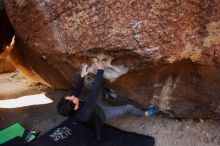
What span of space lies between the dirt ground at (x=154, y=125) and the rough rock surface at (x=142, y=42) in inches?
6.2

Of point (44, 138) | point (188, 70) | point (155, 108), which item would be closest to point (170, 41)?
point (188, 70)

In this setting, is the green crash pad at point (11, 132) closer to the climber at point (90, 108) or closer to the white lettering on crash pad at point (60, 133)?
the white lettering on crash pad at point (60, 133)

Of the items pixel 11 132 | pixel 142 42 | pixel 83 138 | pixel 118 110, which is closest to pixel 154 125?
pixel 118 110

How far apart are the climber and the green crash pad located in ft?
3.57

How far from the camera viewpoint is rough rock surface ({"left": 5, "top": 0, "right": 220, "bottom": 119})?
350cm

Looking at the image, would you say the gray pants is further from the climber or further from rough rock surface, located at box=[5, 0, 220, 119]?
rough rock surface, located at box=[5, 0, 220, 119]

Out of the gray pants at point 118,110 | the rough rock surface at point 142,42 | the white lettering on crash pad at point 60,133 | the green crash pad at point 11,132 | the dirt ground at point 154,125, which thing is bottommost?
the green crash pad at point 11,132

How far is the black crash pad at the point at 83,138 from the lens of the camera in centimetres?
432

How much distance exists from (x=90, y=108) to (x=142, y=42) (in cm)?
102

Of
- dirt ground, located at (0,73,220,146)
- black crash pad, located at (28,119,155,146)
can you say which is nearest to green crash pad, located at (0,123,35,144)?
dirt ground, located at (0,73,220,146)

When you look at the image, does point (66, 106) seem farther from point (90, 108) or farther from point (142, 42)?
point (142, 42)

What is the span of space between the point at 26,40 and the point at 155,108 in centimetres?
209

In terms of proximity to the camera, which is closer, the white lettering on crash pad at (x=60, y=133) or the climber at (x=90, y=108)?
Answer: the climber at (x=90, y=108)

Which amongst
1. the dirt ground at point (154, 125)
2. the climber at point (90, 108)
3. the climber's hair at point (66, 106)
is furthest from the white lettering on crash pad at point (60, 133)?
the dirt ground at point (154, 125)
